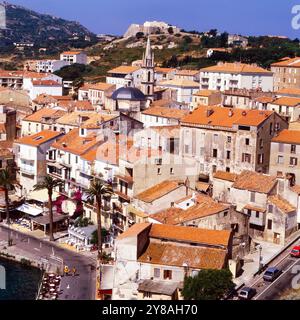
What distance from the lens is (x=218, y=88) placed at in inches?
2325

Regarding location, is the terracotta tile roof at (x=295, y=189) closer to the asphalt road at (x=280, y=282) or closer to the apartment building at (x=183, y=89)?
the asphalt road at (x=280, y=282)

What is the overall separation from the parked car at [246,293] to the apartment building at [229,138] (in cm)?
1132

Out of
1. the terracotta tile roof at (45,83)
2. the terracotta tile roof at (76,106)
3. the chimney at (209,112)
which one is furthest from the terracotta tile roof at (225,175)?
the terracotta tile roof at (45,83)

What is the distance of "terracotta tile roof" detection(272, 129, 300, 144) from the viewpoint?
98.7 feet

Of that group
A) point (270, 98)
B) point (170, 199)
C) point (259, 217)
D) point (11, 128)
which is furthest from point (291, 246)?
point (11, 128)

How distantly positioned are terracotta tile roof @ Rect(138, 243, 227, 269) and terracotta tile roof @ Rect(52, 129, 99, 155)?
11.7 metres

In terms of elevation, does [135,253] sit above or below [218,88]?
below

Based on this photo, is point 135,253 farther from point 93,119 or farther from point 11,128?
point 11,128

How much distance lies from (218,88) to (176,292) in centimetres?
4051

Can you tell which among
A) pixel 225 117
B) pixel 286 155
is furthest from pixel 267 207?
pixel 225 117

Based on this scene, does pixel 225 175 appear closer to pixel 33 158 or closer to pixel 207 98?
pixel 33 158

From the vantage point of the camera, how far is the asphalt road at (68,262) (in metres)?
22.8

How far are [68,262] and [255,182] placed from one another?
8998mm

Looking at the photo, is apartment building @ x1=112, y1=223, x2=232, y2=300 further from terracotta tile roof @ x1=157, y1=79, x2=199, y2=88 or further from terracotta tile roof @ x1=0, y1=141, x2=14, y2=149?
terracotta tile roof @ x1=157, y1=79, x2=199, y2=88
